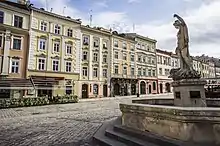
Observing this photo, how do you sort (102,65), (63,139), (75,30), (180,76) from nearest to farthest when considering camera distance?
(63,139) → (180,76) → (75,30) → (102,65)

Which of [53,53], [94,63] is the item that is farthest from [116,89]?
[53,53]

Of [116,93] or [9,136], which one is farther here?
[116,93]

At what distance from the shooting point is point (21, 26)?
2853 cm

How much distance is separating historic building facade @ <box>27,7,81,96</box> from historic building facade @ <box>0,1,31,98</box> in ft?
3.23

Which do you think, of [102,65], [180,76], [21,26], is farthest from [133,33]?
[180,76]

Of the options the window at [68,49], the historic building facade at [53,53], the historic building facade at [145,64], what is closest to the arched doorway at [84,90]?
the historic building facade at [53,53]

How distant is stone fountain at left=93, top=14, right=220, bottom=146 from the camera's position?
426 cm

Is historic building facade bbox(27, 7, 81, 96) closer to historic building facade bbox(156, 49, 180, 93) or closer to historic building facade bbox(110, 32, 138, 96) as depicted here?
historic building facade bbox(110, 32, 138, 96)

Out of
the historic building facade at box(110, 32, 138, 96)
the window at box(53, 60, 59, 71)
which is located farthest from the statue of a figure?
the historic building facade at box(110, 32, 138, 96)

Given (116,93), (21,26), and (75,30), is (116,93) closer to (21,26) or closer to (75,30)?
(75,30)

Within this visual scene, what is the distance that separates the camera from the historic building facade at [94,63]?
36.0 metres

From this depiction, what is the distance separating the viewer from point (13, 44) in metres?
27.6

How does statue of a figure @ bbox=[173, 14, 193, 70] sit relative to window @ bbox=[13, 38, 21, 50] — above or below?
below

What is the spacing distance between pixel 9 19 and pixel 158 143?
28.7 meters
